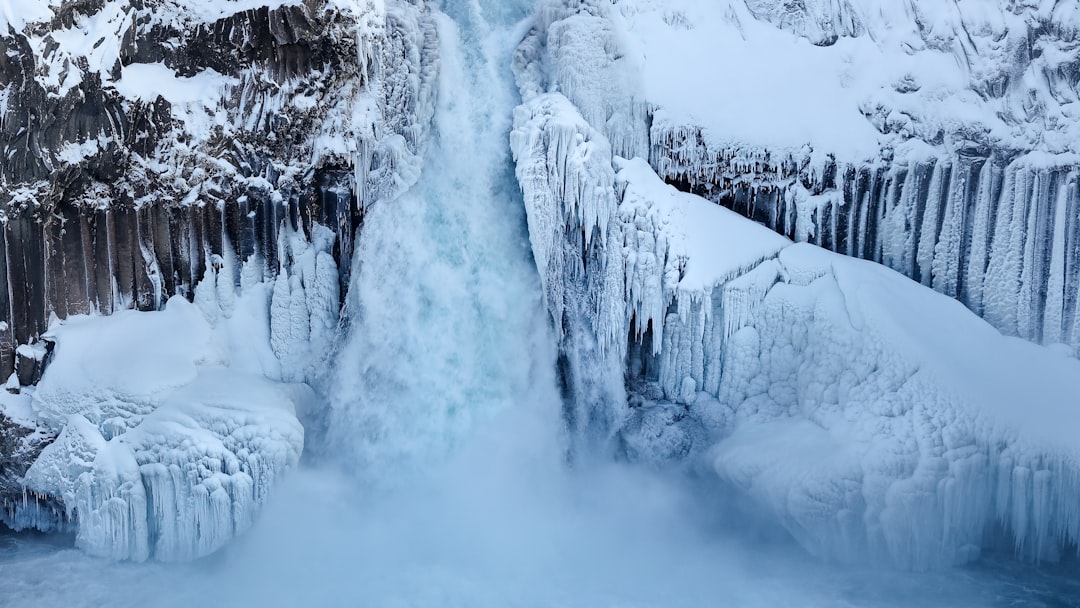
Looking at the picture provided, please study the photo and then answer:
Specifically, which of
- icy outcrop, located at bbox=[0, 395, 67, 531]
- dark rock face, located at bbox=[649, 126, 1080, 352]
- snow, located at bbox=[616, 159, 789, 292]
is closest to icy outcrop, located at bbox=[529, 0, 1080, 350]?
dark rock face, located at bbox=[649, 126, 1080, 352]

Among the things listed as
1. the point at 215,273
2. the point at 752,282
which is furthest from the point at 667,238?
the point at 215,273

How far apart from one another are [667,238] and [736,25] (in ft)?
7.64

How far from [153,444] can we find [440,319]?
277 cm

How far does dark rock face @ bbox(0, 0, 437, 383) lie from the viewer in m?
7.91

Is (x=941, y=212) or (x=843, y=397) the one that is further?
(x=941, y=212)

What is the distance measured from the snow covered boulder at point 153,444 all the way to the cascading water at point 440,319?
809 millimetres

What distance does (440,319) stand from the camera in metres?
8.61

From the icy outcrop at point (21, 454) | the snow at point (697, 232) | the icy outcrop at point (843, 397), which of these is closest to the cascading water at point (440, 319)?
the icy outcrop at point (843, 397)

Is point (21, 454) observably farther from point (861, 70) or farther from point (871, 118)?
point (861, 70)

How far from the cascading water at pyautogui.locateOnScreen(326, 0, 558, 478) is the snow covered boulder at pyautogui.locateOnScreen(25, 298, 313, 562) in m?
0.81

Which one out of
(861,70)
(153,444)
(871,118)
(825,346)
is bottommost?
(153,444)

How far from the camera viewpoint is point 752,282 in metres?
8.09

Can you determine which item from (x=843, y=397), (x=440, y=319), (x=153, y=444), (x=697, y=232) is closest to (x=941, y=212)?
(x=843, y=397)

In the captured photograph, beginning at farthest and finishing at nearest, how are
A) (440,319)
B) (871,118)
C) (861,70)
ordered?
(440,319) < (861,70) < (871,118)
